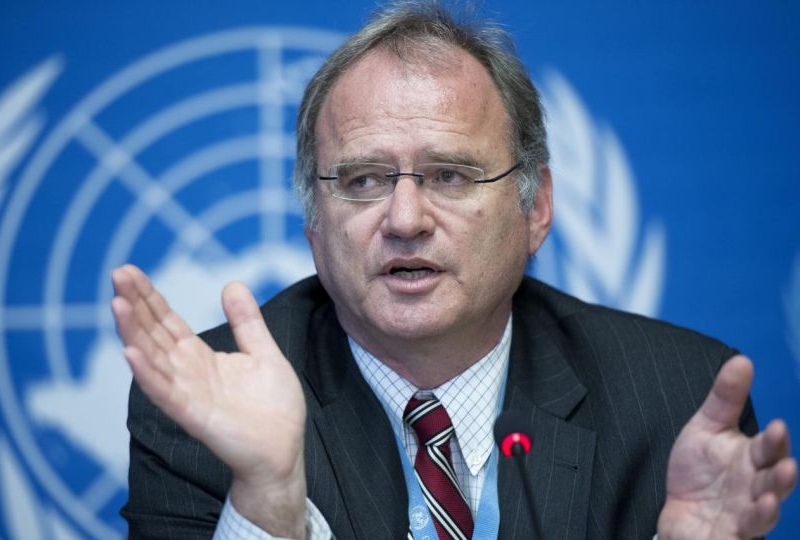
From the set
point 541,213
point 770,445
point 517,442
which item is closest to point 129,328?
point 517,442

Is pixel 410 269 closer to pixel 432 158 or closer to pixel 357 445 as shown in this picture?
pixel 432 158

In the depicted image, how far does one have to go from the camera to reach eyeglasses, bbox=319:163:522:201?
8.57ft

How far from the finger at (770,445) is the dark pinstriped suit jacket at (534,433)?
729mm

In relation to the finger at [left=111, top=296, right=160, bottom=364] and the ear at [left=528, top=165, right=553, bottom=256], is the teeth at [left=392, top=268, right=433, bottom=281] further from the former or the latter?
the finger at [left=111, top=296, right=160, bottom=364]

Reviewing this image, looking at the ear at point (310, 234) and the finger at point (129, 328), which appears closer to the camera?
the finger at point (129, 328)

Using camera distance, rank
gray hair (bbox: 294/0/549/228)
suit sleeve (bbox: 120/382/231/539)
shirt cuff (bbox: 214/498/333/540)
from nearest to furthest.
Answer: shirt cuff (bbox: 214/498/333/540), suit sleeve (bbox: 120/382/231/539), gray hair (bbox: 294/0/549/228)

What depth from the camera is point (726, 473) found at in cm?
191

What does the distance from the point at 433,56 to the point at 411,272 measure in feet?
2.04

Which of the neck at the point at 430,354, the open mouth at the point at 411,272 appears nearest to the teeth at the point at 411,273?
the open mouth at the point at 411,272

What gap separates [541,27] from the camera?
11.6ft

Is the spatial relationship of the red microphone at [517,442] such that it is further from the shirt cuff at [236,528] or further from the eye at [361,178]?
the eye at [361,178]

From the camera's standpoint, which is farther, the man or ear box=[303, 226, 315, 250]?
ear box=[303, 226, 315, 250]

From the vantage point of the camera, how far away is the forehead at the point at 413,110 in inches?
103

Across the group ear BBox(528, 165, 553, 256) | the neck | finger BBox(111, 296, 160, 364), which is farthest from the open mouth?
finger BBox(111, 296, 160, 364)
